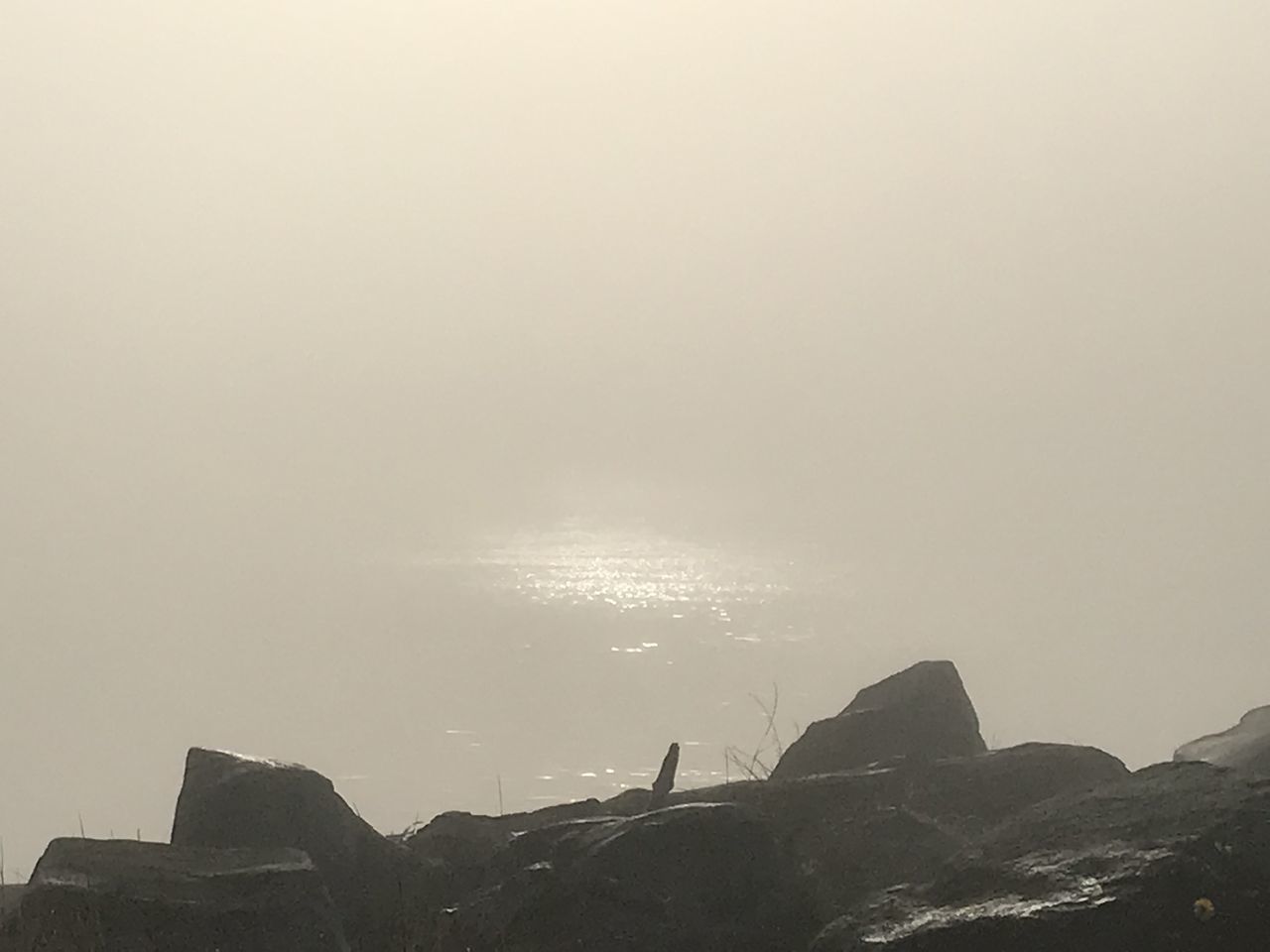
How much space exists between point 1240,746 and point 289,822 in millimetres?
7118

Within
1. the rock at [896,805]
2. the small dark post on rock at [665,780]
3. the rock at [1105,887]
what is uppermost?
the small dark post on rock at [665,780]

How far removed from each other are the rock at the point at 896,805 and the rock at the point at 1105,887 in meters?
0.84

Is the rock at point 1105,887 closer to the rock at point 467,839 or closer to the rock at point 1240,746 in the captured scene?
the rock at point 1240,746

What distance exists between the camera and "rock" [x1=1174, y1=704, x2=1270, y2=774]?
10828 mm

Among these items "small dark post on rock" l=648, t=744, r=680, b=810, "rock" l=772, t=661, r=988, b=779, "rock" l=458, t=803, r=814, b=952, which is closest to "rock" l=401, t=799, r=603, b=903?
"small dark post on rock" l=648, t=744, r=680, b=810

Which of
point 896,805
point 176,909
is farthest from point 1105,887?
point 176,909

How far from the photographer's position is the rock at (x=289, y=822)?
10.2 m

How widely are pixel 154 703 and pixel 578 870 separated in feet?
525

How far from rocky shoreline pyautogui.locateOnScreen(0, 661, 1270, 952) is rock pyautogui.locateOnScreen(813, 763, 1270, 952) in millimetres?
12

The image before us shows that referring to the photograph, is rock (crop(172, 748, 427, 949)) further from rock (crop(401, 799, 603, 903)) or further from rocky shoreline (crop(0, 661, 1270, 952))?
rock (crop(401, 799, 603, 903))

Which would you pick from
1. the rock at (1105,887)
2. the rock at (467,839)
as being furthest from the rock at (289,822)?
the rock at (1105,887)

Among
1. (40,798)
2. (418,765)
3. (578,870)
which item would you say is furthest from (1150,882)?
(40,798)

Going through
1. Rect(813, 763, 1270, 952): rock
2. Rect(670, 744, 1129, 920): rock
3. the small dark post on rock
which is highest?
the small dark post on rock

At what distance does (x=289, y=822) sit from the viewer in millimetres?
10445
